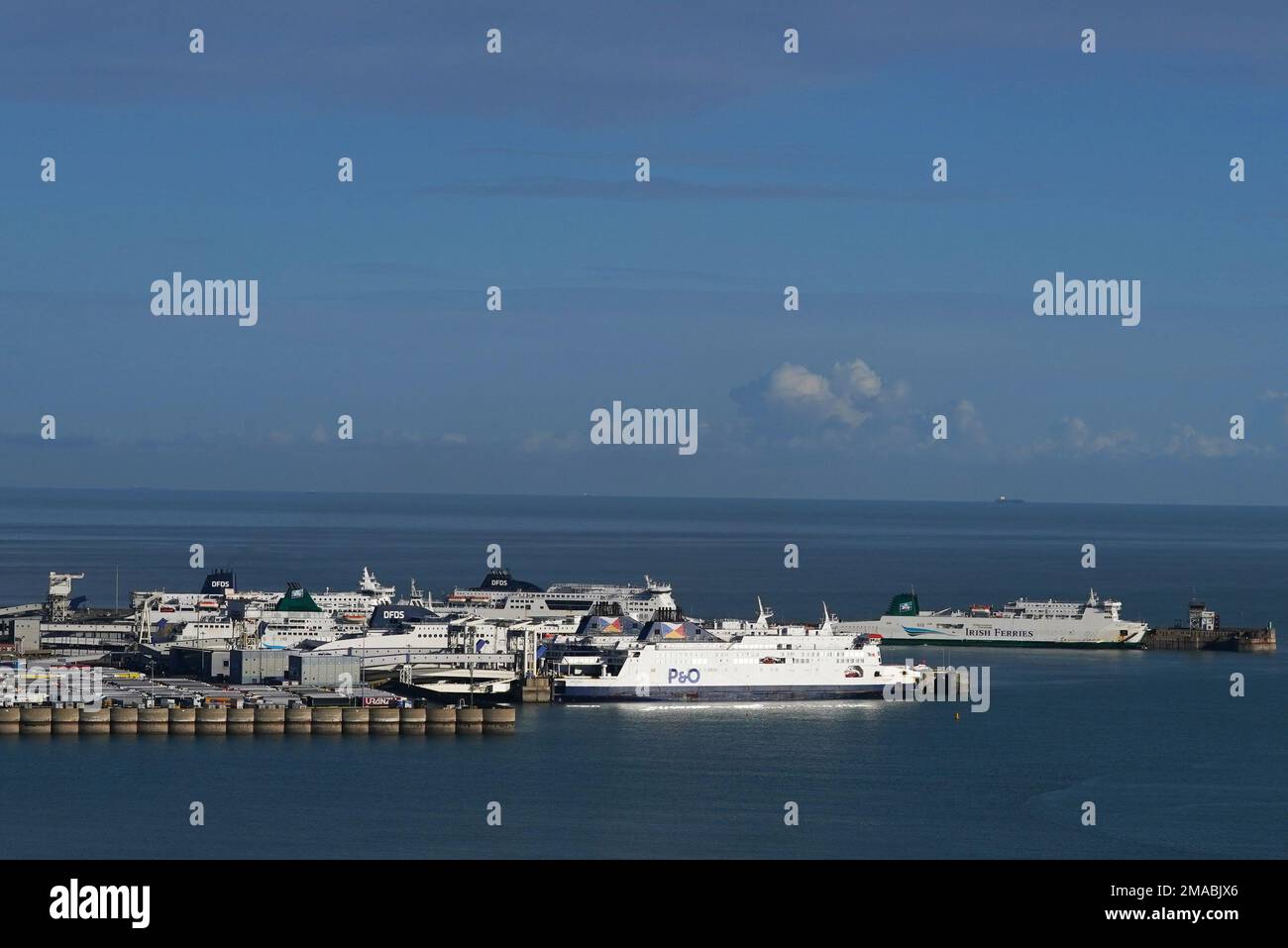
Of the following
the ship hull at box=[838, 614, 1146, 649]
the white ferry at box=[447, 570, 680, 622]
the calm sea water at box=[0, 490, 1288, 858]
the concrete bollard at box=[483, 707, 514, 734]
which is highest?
the white ferry at box=[447, 570, 680, 622]

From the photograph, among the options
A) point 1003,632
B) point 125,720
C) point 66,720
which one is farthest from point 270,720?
point 1003,632

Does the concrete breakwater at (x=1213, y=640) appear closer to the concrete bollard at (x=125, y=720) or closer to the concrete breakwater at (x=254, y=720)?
the concrete breakwater at (x=254, y=720)

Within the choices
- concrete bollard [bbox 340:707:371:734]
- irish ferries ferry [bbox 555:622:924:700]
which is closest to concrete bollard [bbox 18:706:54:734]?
concrete bollard [bbox 340:707:371:734]

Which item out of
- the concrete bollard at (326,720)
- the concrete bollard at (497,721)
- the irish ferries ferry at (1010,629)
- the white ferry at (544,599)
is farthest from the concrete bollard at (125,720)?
the irish ferries ferry at (1010,629)

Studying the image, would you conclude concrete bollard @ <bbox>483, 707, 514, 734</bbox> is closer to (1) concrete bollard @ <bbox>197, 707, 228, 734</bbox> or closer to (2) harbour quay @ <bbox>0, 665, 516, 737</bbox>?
(2) harbour quay @ <bbox>0, 665, 516, 737</bbox>

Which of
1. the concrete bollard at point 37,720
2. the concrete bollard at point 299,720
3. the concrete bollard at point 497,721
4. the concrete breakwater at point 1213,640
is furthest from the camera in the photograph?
the concrete breakwater at point 1213,640

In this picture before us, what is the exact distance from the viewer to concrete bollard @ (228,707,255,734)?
50.0m

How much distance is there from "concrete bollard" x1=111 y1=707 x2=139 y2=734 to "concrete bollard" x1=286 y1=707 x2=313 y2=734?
399 cm

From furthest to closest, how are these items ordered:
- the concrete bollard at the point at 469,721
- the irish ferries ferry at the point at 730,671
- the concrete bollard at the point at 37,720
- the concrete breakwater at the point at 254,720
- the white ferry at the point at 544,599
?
the white ferry at the point at 544,599
the irish ferries ferry at the point at 730,671
the concrete bollard at the point at 469,721
the concrete breakwater at the point at 254,720
the concrete bollard at the point at 37,720

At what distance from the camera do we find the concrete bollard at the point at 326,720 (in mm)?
49906

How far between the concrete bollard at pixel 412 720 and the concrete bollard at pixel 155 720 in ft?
20.2

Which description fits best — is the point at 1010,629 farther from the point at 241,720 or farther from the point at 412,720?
the point at 241,720
